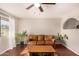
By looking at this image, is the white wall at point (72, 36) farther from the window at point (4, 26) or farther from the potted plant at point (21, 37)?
the window at point (4, 26)

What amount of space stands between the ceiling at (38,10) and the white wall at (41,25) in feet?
0.26

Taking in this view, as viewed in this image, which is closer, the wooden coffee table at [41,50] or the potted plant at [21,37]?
the wooden coffee table at [41,50]

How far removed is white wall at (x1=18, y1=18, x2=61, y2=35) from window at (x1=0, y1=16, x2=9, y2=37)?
0.23 meters

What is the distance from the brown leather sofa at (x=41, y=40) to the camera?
1.86m

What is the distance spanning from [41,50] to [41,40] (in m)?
0.20

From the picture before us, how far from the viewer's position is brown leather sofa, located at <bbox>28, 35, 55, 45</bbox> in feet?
6.09

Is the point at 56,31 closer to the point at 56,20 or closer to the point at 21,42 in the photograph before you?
the point at 56,20

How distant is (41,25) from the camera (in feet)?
6.20

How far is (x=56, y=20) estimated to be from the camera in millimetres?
1857

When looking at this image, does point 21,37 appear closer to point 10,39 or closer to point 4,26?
point 10,39

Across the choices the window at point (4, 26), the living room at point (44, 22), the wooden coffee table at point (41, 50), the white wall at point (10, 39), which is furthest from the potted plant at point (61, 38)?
the window at point (4, 26)

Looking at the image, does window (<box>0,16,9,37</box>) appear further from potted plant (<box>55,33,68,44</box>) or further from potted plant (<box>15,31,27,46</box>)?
potted plant (<box>55,33,68,44</box>)

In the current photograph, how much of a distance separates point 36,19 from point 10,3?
533mm

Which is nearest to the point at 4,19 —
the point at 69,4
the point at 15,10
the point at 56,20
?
the point at 15,10
